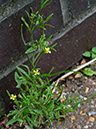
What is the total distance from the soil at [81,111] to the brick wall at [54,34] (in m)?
0.12

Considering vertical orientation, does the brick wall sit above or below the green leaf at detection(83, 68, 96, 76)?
above

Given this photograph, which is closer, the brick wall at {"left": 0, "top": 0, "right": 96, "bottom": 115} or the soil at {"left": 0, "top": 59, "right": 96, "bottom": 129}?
the brick wall at {"left": 0, "top": 0, "right": 96, "bottom": 115}

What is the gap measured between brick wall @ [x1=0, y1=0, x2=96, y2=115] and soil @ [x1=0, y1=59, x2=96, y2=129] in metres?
0.12

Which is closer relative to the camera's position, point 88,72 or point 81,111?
point 81,111

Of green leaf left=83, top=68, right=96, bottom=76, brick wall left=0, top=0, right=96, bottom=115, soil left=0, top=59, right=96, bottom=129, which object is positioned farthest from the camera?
green leaf left=83, top=68, right=96, bottom=76

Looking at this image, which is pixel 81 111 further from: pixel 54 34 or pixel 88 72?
pixel 54 34

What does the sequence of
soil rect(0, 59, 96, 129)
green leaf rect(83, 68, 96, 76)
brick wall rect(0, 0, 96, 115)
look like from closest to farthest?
brick wall rect(0, 0, 96, 115) < soil rect(0, 59, 96, 129) < green leaf rect(83, 68, 96, 76)

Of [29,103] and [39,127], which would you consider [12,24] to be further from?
[39,127]

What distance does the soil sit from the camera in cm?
122

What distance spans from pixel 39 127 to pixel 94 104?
357 millimetres

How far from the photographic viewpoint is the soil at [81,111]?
4.00ft

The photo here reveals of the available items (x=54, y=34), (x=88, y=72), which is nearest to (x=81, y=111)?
(x=88, y=72)

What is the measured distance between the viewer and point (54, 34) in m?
1.25

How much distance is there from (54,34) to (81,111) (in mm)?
478
